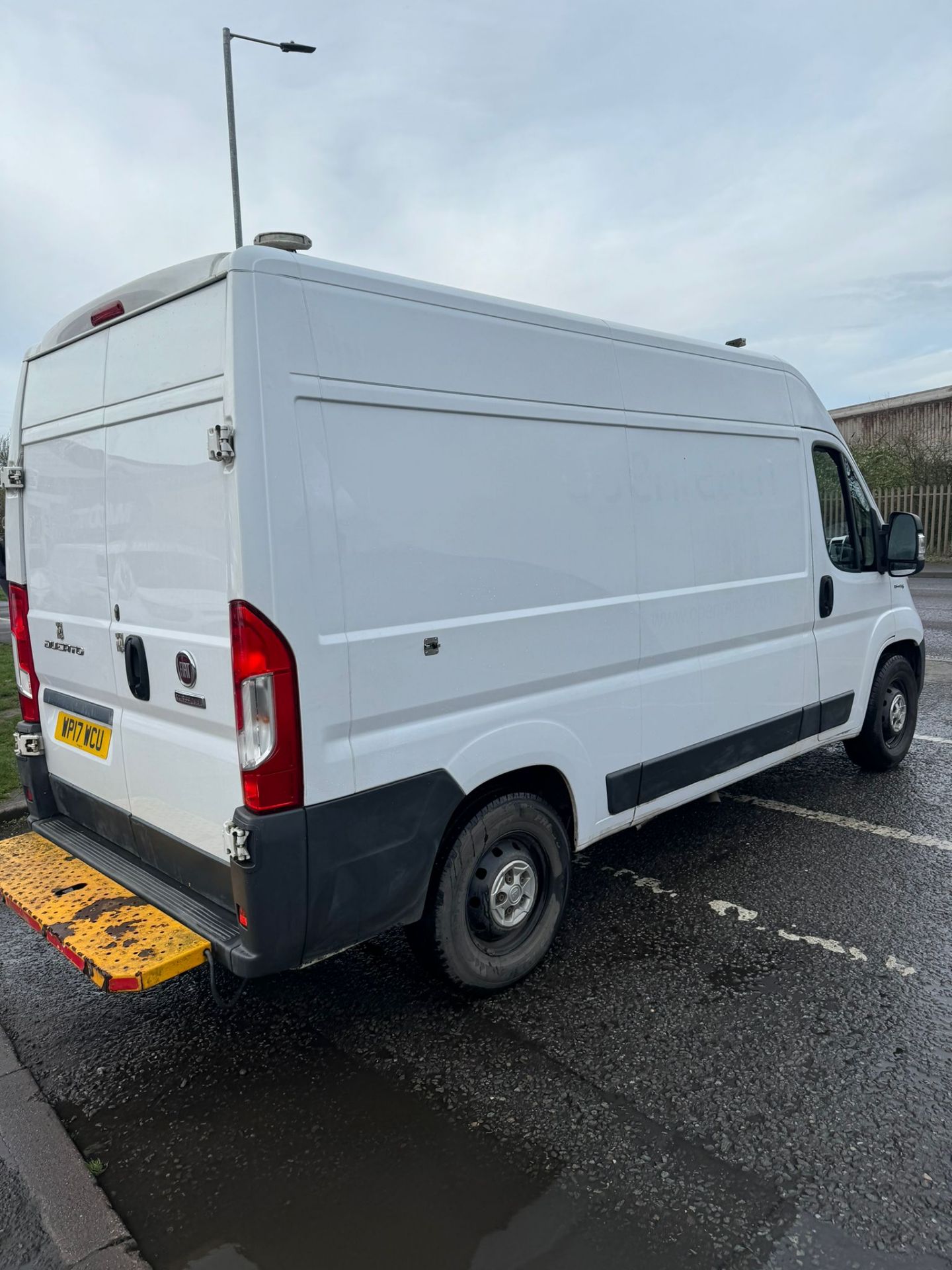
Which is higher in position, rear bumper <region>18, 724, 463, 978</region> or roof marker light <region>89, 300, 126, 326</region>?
roof marker light <region>89, 300, 126, 326</region>

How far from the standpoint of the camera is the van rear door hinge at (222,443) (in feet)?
8.10

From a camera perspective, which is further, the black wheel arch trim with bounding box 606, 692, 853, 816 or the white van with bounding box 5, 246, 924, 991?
the black wheel arch trim with bounding box 606, 692, 853, 816

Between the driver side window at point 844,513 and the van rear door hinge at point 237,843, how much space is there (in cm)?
363

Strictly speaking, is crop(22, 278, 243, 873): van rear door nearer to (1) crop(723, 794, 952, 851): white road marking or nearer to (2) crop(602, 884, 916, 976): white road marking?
(2) crop(602, 884, 916, 976): white road marking

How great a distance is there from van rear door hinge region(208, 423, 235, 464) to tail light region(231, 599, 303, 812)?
41 centimetres

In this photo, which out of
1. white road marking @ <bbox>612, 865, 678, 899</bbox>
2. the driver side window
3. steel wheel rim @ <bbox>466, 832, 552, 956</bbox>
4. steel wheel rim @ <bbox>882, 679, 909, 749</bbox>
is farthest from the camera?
steel wheel rim @ <bbox>882, 679, 909, 749</bbox>

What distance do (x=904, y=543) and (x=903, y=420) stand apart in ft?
68.6

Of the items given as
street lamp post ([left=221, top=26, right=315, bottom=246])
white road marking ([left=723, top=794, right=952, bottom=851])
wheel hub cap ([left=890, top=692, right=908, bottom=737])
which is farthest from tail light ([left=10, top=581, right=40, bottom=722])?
street lamp post ([left=221, top=26, right=315, bottom=246])

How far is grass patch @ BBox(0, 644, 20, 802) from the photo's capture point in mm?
5527

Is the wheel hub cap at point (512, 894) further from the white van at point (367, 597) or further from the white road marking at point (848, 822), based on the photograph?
the white road marking at point (848, 822)

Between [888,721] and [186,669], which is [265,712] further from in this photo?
[888,721]

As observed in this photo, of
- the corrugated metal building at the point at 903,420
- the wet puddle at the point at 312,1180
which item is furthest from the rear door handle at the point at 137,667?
the corrugated metal building at the point at 903,420

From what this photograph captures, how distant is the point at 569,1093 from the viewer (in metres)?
2.74

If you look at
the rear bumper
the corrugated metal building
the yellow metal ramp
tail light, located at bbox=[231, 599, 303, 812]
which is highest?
the corrugated metal building
